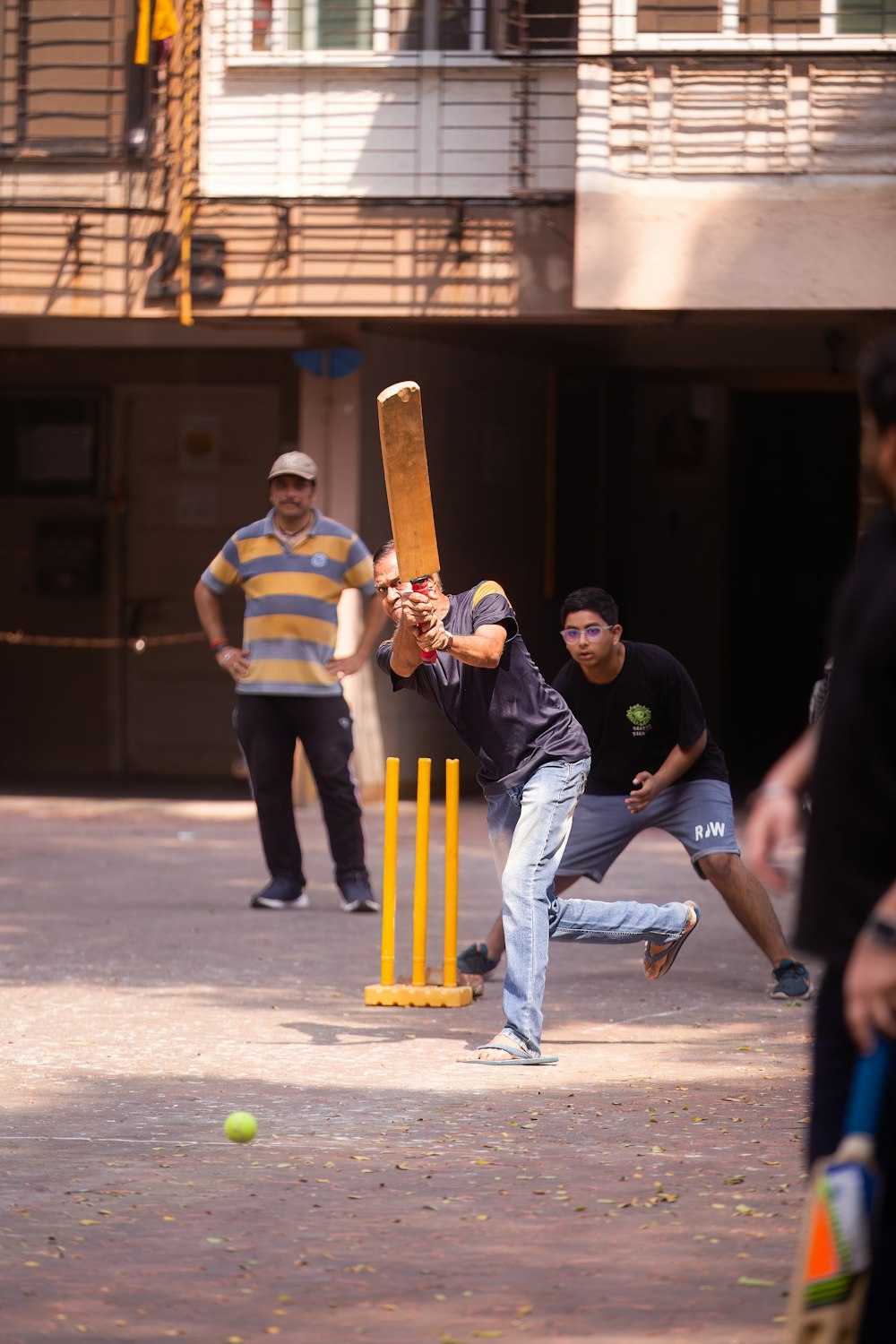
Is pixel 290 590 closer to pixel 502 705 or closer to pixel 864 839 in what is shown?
pixel 502 705

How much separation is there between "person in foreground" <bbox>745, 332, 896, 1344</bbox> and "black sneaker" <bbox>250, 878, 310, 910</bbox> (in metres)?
7.39

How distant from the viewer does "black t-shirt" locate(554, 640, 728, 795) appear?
848cm

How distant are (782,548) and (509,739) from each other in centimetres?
1590

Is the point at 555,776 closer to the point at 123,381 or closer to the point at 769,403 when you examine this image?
the point at 123,381

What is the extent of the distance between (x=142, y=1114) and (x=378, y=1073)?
0.92 meters

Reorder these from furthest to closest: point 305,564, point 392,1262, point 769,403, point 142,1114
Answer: point 769,403 < point 305,564 < point 142,1114 < point 392,1262

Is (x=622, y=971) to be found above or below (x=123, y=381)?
below

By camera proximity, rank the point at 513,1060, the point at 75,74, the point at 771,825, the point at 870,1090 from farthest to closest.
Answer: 1. the point at 75,74
2. the point at 513,1060
3. the point at 771,825
4. the point at 870,1090

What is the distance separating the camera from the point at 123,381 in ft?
58.2

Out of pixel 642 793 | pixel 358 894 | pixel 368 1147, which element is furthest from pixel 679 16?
pixel 368 1147

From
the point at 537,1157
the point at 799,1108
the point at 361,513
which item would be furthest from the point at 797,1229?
the point at 361,513

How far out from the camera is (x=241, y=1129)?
6.05 meters

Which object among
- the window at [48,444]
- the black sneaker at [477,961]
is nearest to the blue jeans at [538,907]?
the black sneaker at [477,961]

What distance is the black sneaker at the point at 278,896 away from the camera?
432 inches
